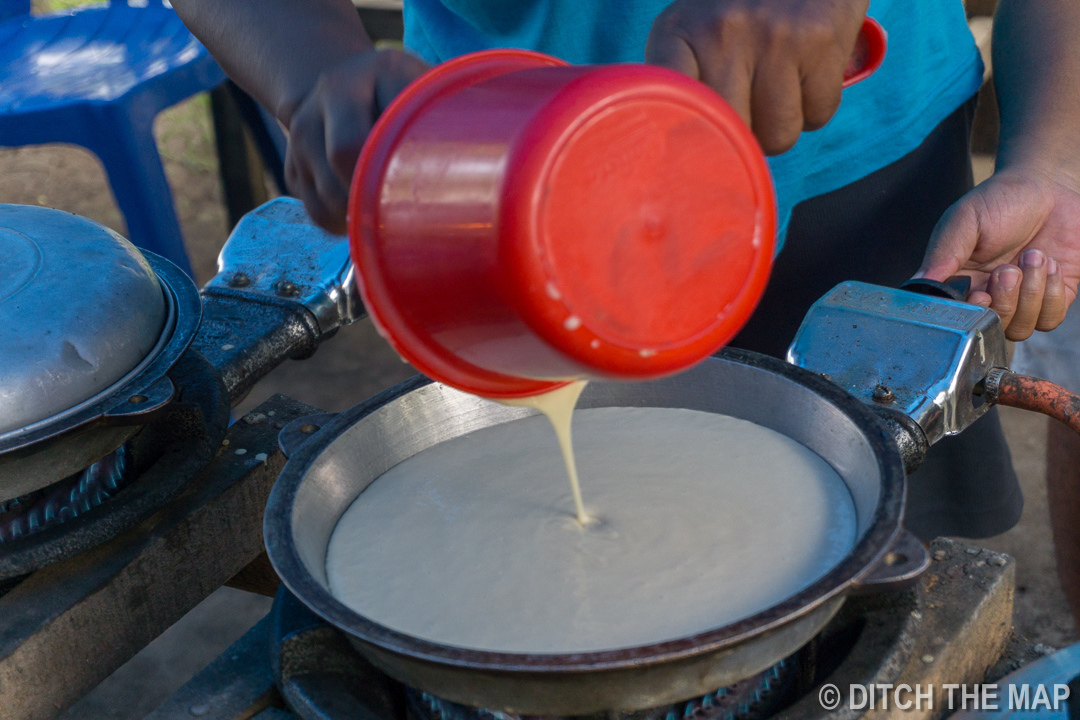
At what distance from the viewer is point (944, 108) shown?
174cm

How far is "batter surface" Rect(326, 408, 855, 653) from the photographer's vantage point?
992 millimetres

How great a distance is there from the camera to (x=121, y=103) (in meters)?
3.08

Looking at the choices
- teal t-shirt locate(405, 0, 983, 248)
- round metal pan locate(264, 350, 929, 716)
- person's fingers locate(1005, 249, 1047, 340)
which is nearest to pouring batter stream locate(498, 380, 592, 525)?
round metal pan locate(264, 350, 929, 716)

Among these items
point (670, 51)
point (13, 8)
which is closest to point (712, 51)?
point (670, 51)

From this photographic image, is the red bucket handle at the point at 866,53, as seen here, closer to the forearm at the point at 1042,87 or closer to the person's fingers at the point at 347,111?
the person's fingers at the point at 347,111

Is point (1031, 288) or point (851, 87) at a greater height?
point (851, 87)

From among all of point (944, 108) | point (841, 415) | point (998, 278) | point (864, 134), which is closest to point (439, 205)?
point (841, 415)

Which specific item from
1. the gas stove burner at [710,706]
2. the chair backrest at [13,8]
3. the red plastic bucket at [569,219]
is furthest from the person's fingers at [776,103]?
the chair backrest at [13,8]

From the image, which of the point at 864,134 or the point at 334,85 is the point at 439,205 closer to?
the point at 334,85

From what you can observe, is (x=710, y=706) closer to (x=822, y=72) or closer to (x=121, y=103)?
(x=822, y=72)

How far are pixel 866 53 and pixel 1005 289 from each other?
1.84 feet

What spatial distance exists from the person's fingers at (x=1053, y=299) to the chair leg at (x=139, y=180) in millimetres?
2561

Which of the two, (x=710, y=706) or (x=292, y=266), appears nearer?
(x=710, y=706)

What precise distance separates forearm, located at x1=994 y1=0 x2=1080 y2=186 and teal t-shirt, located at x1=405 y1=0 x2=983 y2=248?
0.09m
